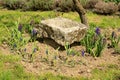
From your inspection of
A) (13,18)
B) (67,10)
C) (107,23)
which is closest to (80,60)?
(107,23)

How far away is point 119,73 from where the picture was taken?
6.20 m

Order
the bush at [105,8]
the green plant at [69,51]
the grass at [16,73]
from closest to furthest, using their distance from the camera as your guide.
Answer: the grass at [16,73] → the green plant at [69,51] → the bush at [105,8]

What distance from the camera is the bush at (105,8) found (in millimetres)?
11086

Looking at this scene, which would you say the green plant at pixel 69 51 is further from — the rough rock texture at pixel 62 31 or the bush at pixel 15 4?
the bush at pixel 15 4

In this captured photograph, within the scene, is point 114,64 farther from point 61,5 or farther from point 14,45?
point 61,5

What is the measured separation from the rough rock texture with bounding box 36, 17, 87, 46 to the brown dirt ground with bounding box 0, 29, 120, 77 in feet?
0.89

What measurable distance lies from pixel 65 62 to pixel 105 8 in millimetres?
5036

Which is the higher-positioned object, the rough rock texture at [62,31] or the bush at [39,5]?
the rough rock texture at [62,31]

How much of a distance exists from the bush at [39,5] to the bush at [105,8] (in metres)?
1.68

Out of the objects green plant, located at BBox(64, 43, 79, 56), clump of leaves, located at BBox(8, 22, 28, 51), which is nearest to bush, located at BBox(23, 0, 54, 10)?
clump of leaves, located at BBox(8, 22, 28, 51)

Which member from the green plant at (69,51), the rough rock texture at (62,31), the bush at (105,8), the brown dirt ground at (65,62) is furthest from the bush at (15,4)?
the green plant at (69,51)

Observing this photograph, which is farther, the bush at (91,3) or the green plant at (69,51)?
the bush at (91,3)

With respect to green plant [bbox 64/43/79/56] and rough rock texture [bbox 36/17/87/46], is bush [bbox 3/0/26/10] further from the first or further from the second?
green plant [bbox 64/43/79/56]

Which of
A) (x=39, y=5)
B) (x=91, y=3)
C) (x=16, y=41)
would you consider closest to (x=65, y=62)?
(x=16, y=41)
